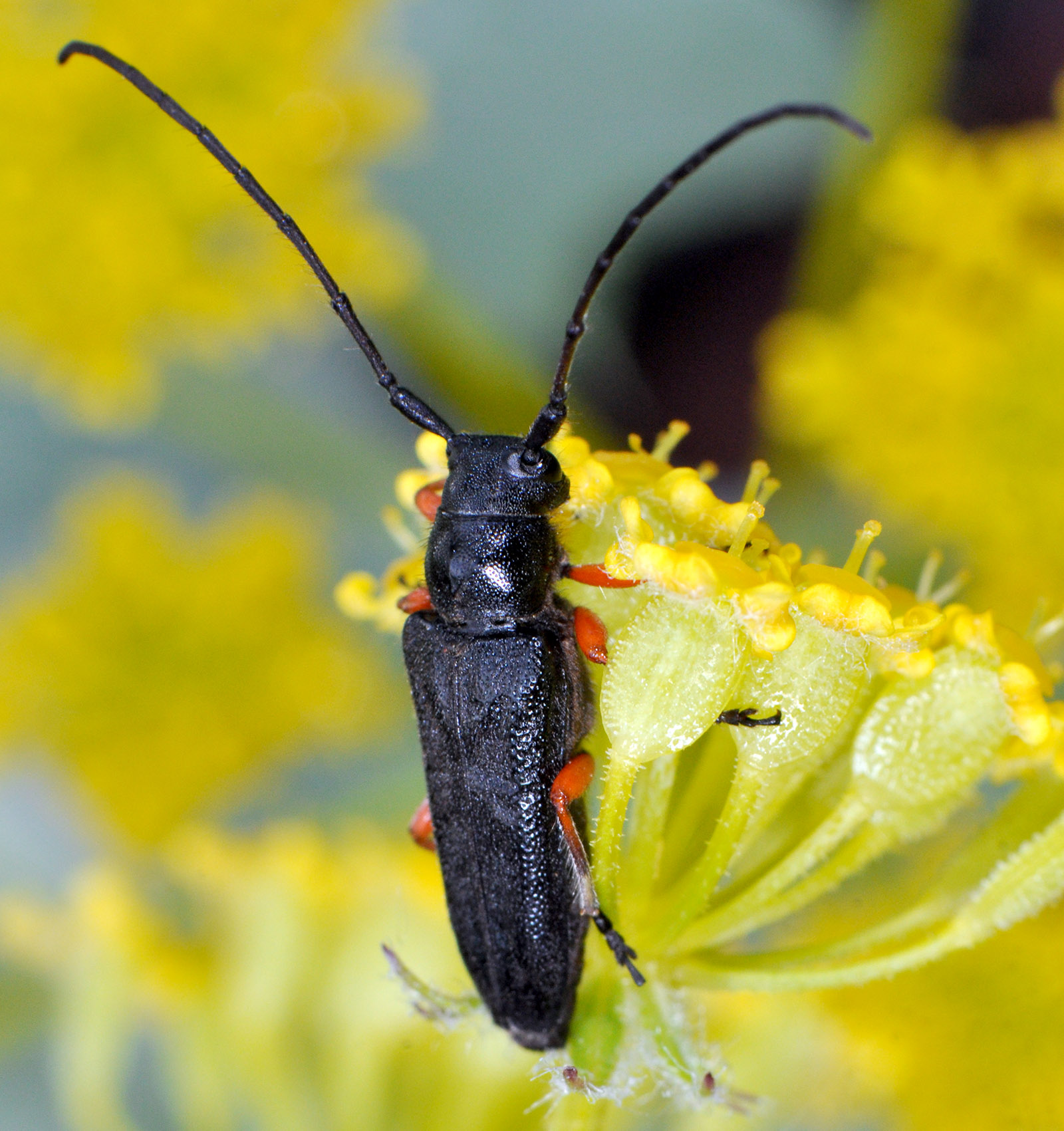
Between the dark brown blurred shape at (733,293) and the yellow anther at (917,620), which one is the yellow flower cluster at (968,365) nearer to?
the dark brown blurred shape at (733,293)

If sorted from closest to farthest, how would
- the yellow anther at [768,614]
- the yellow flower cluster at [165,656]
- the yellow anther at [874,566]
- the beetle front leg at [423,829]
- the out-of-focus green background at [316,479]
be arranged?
the yellow anther at [768,614] < the yellow anther at [874,566] < the beetle front leg at [423,829] < the out-of-focus green background at [316,479] < the yellow flower cluster at [165,656]

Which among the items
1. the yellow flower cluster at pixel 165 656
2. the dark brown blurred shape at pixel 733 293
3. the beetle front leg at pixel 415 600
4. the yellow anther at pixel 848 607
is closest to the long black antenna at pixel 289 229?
the beetle front leg at pixel 415 600

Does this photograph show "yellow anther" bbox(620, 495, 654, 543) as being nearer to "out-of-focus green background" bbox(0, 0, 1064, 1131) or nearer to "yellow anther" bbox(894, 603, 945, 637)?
"yellow anther" bbox(894, 603, 945, 637)

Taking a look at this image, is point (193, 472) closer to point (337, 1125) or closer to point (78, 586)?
point (78, 586)

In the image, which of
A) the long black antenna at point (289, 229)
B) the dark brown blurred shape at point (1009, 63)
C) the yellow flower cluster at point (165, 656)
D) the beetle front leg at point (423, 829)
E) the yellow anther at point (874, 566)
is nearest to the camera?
the yellow anther at point (874, 566)

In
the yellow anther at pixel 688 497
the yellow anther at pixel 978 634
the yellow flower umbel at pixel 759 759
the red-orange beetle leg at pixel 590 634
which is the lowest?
the yellow flower umbel at pixel 759 759

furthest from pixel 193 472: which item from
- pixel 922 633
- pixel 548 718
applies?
pixel 922 633
